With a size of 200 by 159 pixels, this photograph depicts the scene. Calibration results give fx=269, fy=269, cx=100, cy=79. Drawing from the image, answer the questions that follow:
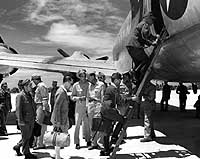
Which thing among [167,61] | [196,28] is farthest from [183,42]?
[167,61]

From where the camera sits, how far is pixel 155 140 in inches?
302

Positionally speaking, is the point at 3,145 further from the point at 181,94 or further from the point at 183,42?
the point at 181,94

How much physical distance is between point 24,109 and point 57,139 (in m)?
1.02

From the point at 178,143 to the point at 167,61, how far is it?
2413 millimetres

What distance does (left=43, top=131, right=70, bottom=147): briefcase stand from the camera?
17.9 feet

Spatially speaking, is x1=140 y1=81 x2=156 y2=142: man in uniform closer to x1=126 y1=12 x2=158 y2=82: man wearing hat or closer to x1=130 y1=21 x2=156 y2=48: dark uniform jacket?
x1=126 y1=12 x2=158 y2=82: man wearing hat

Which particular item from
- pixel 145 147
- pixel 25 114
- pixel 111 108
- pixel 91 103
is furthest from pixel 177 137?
pixel 25 114

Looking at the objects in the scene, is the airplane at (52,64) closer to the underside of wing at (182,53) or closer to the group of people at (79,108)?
the group of people at (79,108)

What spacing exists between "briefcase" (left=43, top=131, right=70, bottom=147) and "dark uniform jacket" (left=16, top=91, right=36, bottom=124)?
61 centimetres

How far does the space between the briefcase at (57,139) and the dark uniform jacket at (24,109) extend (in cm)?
61

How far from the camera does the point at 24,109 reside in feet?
19.2

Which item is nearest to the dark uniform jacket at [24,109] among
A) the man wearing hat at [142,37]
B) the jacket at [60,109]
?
the jacket at [60,109]

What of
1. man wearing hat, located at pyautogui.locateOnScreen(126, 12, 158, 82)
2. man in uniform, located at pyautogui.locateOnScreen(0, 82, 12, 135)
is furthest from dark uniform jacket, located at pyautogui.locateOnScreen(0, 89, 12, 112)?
man wearing hat, located at pyautogui.locateOnScreen(126, 12, 158, 82)

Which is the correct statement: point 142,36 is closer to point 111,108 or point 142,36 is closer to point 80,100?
point 111,108
